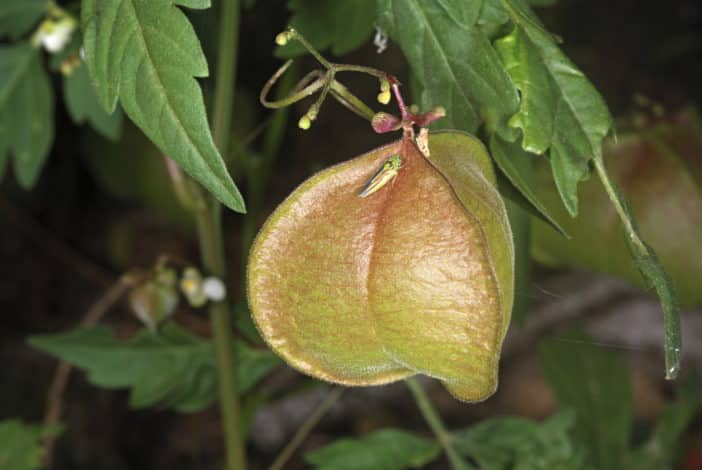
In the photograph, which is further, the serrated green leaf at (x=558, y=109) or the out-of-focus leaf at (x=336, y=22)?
the out-of-focus leaf at (x=336, y=22)

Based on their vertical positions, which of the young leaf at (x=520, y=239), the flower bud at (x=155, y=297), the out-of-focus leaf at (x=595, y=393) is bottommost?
the out-of-focus leaf at (x=595, y=393)

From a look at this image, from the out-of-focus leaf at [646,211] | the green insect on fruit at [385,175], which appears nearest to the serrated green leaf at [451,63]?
the green insect on fruit at [385,175]

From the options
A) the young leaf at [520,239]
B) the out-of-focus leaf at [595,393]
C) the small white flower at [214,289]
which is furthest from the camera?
the out-of-focus leaf at [595,393]

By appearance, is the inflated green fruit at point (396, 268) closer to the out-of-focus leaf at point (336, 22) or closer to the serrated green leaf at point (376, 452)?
the out-of-focus leaf at point (336, 22)

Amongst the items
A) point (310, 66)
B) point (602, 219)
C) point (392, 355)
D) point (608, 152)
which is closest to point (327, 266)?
point (392, 355)

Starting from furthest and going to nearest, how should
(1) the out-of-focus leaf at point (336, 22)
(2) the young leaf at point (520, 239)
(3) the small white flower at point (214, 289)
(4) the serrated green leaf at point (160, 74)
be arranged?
(3) the small white flower at point (214, 289), (1) the out-of-focus leaf at point (336, 22), (2) the young leaf at point (520, 239), (4) the serrated green leaf at point (160, 74)

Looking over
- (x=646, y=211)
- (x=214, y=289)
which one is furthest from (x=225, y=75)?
(x=646, y=211)
